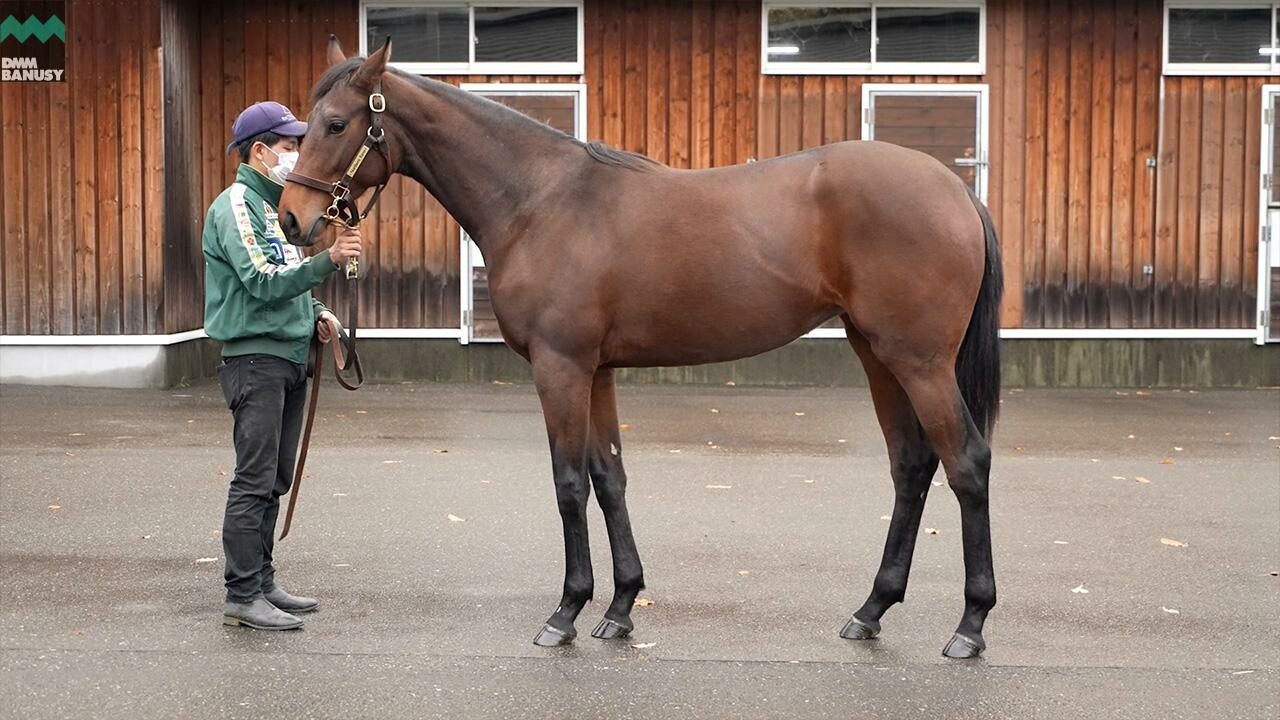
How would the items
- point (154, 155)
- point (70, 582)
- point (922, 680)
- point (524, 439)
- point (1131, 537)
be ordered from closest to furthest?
1. point (922, 680)
2. point (70, 582)
3. point (1131, 537)
4. point (524, 439)
5. point (154, 155)

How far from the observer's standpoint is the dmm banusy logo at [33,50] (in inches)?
496

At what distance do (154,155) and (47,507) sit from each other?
5.53 metres

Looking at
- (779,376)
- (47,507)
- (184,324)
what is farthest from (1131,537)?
(184,324)

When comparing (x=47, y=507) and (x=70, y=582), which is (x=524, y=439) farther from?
(x=70, y=582)

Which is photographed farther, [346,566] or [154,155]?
[154,155]

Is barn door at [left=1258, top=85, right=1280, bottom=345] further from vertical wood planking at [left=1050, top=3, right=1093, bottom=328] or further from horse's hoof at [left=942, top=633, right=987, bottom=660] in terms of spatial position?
horse's hoof at [left=942, top=633, right=987, bottom=660]

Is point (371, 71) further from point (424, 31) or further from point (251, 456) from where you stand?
point (424, 31)

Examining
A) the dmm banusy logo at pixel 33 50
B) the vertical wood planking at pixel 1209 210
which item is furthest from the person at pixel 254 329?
the vertical wood planking at pixel 1209 210

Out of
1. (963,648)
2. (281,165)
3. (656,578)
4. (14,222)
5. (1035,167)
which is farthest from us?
(1035,167)

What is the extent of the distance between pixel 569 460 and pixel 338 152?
1.29m

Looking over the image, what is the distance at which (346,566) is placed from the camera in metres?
6.52

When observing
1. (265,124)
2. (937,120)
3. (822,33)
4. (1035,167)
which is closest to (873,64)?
(822,33)

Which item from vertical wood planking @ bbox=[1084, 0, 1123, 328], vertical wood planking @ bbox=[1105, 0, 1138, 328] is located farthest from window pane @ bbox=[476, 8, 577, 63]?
vertical wood planking @ bbox=[1105, 0, 1138, 328]

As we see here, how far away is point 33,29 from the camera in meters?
12.6
